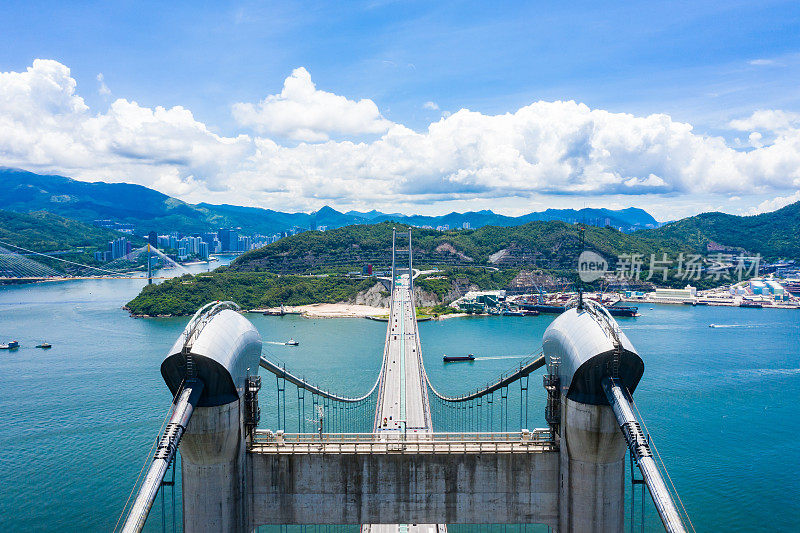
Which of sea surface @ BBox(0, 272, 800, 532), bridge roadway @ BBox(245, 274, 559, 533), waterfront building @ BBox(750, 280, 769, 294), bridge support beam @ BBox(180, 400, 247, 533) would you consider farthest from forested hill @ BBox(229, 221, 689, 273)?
bridge support beam @ BBox(180, 400, 247, 533)

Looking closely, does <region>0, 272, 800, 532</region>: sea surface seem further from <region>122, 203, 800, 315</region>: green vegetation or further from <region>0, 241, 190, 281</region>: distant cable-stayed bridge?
<region>0, 241, 190, 281</region>: distant cable-stayed bridge

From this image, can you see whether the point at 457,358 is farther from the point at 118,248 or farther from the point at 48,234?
the point at 48,234

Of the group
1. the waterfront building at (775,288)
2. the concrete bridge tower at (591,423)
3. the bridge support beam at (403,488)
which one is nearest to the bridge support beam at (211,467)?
the bridge support beam at (403,488)

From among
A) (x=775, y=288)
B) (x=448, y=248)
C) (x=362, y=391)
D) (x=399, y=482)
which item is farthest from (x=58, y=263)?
(x=775, y=288)

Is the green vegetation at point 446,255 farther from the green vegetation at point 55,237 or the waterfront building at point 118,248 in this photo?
the waterfront building at point 118,248

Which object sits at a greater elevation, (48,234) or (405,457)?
→ (48,234)
